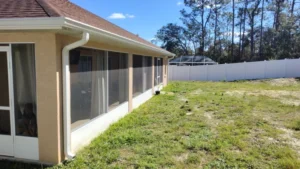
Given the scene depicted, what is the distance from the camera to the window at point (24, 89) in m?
3.85

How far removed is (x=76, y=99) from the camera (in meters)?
4.39

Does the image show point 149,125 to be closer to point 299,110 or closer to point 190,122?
point 190,122

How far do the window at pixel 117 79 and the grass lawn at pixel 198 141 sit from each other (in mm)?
646

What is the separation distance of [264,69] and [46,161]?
2131 centimetres

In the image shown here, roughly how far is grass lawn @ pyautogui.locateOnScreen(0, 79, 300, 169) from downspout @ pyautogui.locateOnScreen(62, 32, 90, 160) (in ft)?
0.95

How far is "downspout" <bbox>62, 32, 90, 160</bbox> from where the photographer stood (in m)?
3.82

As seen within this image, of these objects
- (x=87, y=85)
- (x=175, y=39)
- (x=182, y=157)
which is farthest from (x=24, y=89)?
(x=175, y=39)

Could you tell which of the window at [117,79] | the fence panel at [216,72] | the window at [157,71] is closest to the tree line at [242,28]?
the fence panel at [216,72]

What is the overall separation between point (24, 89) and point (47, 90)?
520 millimetres

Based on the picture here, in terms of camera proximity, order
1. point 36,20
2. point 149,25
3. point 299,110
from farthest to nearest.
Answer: point 149,25
point 299,110
point 36,20

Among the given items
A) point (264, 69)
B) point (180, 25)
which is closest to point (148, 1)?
point (180, 25)

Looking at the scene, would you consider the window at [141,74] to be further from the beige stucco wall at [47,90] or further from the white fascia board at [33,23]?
the white fascia board at [33,23]

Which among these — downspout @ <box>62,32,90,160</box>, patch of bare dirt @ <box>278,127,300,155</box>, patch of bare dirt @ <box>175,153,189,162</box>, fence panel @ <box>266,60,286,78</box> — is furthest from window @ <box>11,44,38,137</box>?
fence panel @ <box>266,60,286,78</box>

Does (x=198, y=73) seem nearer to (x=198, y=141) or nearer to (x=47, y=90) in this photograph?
(x=198, y=141)
